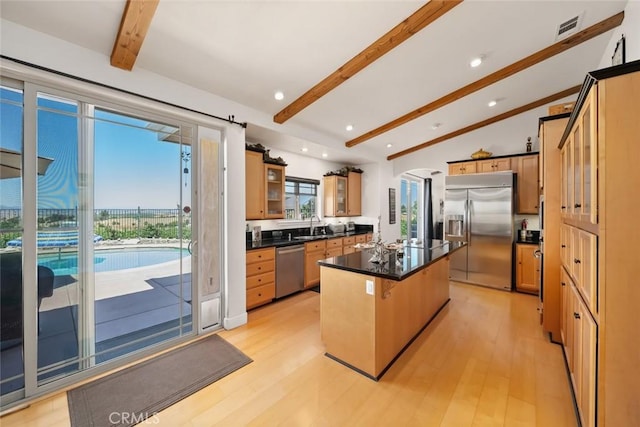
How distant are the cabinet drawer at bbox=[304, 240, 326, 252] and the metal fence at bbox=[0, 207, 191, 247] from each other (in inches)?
77.9

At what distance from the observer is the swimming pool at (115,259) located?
6.81ft

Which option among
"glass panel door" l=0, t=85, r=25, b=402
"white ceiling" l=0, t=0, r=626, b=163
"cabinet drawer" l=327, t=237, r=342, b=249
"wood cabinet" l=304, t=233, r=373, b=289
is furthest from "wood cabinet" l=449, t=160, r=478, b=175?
"glass panel door" l=0, t=85, r=25, b=402

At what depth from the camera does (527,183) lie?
4508 mm

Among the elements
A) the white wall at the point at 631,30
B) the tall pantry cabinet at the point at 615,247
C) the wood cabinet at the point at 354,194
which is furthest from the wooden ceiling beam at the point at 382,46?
the wood cabinet at the point at 354,194

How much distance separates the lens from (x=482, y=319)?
3312 mm

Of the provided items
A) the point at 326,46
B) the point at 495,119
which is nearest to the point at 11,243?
the point at 326,46

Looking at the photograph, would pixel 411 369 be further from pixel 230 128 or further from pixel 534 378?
pixel 230 128

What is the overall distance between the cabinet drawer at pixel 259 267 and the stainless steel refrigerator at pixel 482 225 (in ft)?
11.3

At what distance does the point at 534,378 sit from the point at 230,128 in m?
3.92

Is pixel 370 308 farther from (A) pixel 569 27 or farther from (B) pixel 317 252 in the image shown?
(A) pixel 569 27

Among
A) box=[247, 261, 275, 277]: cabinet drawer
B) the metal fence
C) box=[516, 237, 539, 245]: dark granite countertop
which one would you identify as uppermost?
the metal fence

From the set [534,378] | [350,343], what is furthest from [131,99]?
[534,378]

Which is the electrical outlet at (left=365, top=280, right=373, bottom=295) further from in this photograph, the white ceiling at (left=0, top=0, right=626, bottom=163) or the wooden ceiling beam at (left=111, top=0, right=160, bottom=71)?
the wooden ceiling beam at (left=111, top=0, right=160, bottom=71)

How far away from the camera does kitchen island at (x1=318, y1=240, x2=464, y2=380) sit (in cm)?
213
